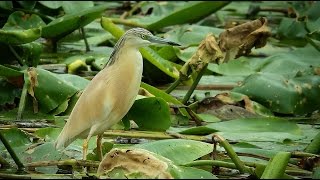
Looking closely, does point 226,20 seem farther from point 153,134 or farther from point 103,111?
point 103,111

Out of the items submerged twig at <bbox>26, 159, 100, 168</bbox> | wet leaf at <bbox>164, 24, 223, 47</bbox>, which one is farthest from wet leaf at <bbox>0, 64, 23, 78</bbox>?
wet leaf at <bbox>164, 24, 223, 47</bbox>

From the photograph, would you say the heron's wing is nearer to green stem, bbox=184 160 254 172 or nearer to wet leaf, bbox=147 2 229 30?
green stem, bbox=184 160 254 172

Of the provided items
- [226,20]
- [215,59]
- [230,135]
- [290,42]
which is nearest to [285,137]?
[230,135]

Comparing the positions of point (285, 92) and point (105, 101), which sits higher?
point (105, 101)

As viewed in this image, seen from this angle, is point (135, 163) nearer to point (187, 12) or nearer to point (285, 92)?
point (285, 92)

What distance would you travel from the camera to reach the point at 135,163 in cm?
373

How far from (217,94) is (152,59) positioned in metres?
0.54

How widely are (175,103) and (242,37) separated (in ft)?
1.76

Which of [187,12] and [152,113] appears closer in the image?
[152,113]

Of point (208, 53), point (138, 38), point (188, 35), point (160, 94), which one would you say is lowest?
point (188, 35)

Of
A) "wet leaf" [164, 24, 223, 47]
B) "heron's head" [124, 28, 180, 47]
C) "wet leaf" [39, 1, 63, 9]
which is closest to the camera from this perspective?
"heron's head" [124, 28, 180, 47]

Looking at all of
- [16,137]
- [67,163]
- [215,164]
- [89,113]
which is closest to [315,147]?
[215,164]

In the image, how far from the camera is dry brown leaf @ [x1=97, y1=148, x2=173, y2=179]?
11.9 feet

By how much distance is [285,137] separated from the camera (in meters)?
4.86
